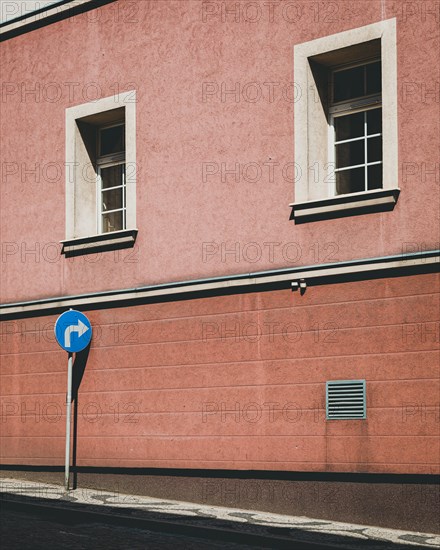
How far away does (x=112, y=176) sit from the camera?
1752 centimetres

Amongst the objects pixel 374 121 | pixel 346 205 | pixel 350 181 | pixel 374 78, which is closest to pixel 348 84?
pixel 374 78

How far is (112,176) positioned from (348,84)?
4419mm

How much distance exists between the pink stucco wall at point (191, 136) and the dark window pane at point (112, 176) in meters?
0.66

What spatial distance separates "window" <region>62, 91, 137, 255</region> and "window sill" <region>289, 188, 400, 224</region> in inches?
134

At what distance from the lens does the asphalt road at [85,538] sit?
11266 mm

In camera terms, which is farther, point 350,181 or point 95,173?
point 95,173

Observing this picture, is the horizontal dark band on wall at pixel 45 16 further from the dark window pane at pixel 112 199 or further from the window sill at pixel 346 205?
the window sill at pixel 346 205

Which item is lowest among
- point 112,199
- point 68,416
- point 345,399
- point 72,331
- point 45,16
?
point 68,416

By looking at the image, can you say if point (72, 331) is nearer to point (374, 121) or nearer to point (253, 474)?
point (253, 474)

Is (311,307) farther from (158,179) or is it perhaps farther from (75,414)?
(75,414)

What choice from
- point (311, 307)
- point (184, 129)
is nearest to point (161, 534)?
point (311, 307)

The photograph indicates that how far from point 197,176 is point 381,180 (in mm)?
2832

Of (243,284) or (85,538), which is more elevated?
(243,284)

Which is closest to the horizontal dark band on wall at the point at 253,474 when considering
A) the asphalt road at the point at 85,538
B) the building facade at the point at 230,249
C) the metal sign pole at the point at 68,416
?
the building facade at the point at 230,249
